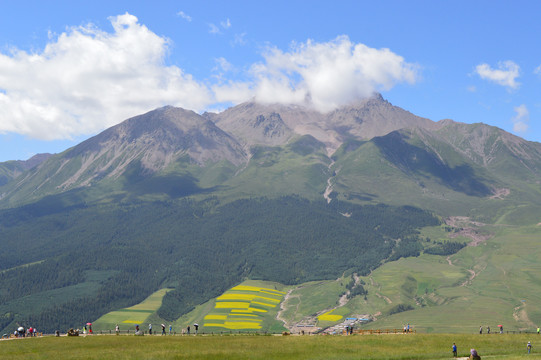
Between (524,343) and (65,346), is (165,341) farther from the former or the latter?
(524,343)

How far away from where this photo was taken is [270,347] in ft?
372

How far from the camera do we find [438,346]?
11581 centimetres

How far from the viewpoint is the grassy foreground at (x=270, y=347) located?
10288cm

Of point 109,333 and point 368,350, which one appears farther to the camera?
point 109,333

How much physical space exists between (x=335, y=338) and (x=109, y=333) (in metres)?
61.5

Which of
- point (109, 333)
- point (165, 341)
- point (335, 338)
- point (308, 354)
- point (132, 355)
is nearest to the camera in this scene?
point (132, 355)

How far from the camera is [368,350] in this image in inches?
4459

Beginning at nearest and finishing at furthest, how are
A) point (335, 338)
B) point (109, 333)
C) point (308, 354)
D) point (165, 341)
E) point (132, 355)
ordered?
point (132, 355)
point (308, 354)
point (165, 341)
point (335, 338)
point (109, 333)

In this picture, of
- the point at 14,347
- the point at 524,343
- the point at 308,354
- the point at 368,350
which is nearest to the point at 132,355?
the point at 14,347

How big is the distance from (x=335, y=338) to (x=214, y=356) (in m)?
36.9

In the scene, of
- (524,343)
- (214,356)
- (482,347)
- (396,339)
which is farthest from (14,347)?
(524,343)

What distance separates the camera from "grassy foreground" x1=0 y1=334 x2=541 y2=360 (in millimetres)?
102875

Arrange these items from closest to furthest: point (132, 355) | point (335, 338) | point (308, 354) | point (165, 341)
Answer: point (132, 355)
point (308, 354)
point (165, 341)
point (335, 338)

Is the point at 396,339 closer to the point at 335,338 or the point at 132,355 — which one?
the point at 335,338
